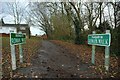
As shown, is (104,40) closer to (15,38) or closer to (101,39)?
(101,39)

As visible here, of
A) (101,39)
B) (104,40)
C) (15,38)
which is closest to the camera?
(15,38)

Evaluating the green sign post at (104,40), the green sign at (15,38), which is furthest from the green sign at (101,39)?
the green sign at (15,38)

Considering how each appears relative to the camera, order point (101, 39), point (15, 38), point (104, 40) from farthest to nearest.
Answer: point (101, 39)
point (104, 40)
point (15, 38)

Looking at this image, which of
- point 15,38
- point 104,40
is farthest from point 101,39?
point 15,38

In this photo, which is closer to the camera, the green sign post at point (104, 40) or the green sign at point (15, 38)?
the green sign at point (15, 38)

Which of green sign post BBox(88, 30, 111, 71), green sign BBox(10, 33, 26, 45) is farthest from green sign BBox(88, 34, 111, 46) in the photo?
green sign BBox(10, 33, 26, 45)

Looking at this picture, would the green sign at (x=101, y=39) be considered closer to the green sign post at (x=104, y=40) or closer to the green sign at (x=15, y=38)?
the green sign post at (x=104, y=40)

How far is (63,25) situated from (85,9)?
5006mm

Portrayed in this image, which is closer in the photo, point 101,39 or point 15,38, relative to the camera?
point 15,38

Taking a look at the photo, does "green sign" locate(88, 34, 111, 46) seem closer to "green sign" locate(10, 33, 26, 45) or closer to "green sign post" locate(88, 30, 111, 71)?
"green sign post" locate(88, 30, 111, 71)

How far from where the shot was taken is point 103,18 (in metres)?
16.2

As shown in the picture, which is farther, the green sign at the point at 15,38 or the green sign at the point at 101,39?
the green sign at the point at 101,39

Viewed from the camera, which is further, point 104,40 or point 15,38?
point 104,40

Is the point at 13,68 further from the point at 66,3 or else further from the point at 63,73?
the point at 66,3
